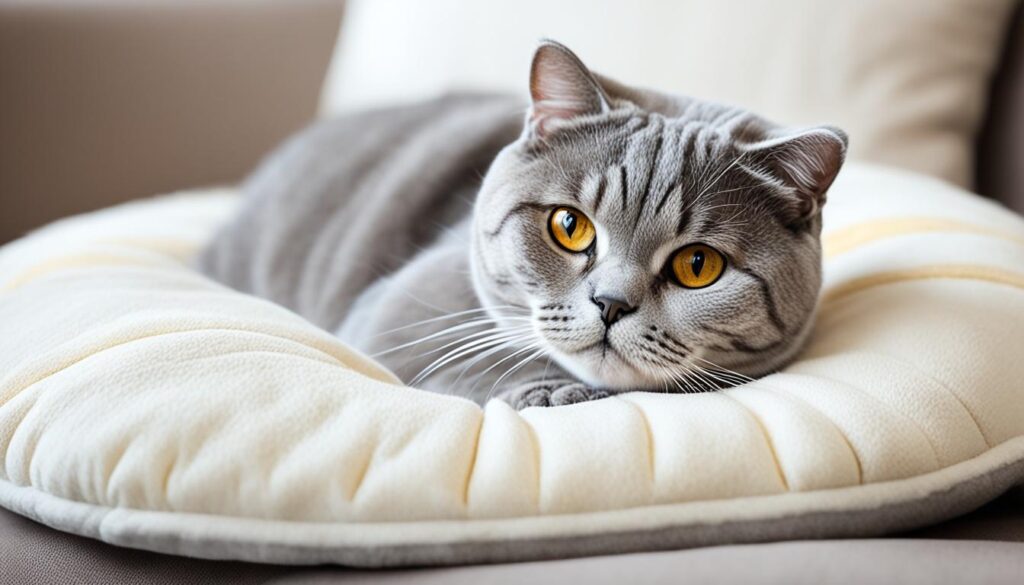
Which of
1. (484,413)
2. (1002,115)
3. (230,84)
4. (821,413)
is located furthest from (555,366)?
(230,84)

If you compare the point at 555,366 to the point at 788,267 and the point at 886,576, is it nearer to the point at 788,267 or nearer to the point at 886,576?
the point at 788,267

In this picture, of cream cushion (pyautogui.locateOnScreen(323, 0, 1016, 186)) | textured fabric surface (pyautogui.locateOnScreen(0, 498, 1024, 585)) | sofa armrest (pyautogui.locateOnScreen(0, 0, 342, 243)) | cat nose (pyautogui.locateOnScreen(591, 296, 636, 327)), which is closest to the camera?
textured fabric surface (pyautogui.locateOnScreen(0, 498, 1024, 585))

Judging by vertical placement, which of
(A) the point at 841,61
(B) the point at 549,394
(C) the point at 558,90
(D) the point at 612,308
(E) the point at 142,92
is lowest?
(E) the point at 142,92

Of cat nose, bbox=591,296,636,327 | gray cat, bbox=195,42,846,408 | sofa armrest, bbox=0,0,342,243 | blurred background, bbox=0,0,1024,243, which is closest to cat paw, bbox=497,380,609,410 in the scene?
gray cat, bbox=195,42,846,408

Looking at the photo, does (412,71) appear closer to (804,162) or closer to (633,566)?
(804,162)

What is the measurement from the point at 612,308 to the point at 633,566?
0.38 metres

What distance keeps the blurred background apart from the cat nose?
83 centimetres

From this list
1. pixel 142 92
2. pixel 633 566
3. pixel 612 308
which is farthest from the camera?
pixel 142 92

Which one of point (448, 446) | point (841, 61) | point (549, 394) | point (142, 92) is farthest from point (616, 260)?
point (142, 92)

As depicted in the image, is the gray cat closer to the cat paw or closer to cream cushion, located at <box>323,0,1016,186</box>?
the cat paw

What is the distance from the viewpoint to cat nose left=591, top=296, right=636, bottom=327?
1.07 meters

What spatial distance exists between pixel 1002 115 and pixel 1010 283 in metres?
0.76

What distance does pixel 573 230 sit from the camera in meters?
1.17

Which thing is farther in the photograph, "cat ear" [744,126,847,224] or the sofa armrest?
the sofa armrest
